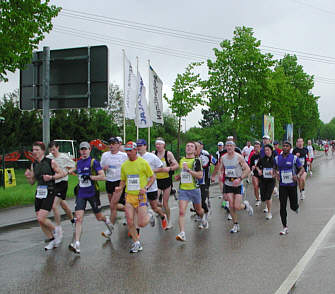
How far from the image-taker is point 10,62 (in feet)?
46.6

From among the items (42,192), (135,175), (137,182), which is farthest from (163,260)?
(42,192)

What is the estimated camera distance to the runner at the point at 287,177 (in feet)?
28.2

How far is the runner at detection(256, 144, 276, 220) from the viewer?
10414mm

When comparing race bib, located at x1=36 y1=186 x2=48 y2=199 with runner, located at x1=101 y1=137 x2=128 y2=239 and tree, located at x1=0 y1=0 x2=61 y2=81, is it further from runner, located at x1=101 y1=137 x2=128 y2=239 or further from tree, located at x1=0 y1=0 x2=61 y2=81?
tree, located at x1=0 y1=0 x2=61 y2=81

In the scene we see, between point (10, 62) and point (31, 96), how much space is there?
11.4 ft

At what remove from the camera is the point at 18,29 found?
13984mm

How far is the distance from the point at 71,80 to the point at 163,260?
6593 mm

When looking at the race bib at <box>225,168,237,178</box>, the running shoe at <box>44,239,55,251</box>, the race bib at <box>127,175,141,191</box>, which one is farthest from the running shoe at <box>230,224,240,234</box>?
the running shoe at <box>44,239,55,251</box>

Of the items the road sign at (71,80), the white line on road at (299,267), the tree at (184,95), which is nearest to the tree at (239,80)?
the tree at (184,95)

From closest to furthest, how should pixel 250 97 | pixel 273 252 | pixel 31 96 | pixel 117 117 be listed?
1. pixel 273 252
2. pixel 31 96
3. pixel 250 97
4. pixel 117 117

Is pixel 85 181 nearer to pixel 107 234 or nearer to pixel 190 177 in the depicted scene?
pixel 107 234

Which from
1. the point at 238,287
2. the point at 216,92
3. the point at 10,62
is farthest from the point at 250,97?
the point at 238,287

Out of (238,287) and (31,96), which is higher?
(31,96)

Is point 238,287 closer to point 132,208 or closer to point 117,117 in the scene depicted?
point 132,208
